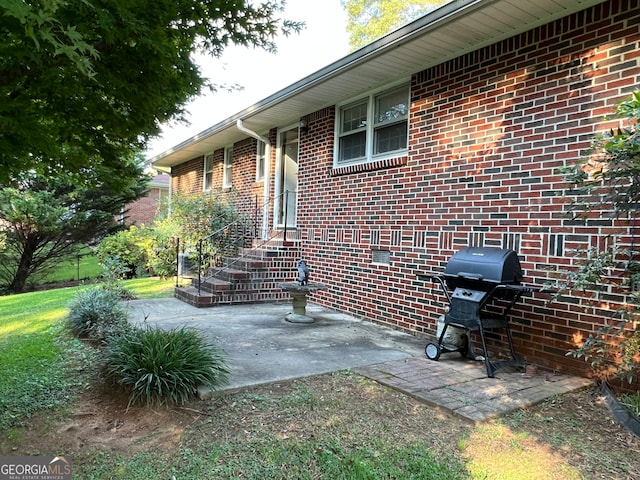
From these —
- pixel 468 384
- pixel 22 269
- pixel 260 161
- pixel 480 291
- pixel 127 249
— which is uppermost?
pixel 260 161

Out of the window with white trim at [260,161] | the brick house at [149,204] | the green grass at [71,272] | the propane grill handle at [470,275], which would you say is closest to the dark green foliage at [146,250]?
the window with white trim at [260,161]

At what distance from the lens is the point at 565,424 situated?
3.03 metres

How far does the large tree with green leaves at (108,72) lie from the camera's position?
2170 mm

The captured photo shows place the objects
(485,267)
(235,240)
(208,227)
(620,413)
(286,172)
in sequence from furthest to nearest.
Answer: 1. (208,227)
2. (235,240)
3. (286,172)
4. (485,267)
5. (620,413)

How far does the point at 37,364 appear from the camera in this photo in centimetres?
425

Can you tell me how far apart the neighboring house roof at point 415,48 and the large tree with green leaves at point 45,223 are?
24.3 ft

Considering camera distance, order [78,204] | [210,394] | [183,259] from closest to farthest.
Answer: [210,394], [183,259], [78,204]

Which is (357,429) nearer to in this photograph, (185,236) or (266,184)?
(266,184)

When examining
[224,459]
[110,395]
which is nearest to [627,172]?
[224,459]

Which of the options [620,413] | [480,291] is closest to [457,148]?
[480,291]

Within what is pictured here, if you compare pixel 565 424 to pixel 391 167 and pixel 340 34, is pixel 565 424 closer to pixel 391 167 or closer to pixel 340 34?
pixel 391 167

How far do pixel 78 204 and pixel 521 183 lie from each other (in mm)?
15634

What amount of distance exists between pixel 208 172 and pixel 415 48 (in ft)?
29.5

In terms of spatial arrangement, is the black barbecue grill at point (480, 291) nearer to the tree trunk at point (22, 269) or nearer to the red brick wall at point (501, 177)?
the red brick wall at point (501, 177)
